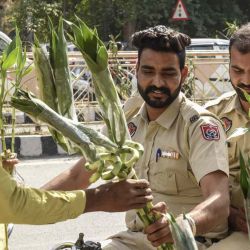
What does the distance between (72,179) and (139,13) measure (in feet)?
56.0

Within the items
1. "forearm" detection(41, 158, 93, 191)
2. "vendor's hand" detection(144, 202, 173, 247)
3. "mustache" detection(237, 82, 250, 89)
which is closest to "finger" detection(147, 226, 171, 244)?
"vendor's hand" detection(144, 202, 173, 247)

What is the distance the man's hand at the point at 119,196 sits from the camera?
185 cm

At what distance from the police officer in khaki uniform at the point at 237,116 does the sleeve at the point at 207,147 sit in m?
0.13

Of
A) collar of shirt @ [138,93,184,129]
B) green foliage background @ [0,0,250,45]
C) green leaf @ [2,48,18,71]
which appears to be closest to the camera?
green leaf @ [2,48,18,71]

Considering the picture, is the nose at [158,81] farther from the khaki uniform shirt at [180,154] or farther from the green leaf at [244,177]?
the green leaf at [244,177]

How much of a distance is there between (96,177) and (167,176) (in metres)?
0.66

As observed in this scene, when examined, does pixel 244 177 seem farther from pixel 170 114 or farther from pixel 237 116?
pixel 237 116

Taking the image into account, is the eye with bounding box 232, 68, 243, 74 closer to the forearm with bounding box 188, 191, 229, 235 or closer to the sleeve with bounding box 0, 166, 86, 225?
the forearm with bounding box 188, 191, 229, 235

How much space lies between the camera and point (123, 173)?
6.01 feet

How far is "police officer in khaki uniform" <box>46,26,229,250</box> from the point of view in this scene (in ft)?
7.39

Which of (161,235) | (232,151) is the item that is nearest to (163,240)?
(161,235)

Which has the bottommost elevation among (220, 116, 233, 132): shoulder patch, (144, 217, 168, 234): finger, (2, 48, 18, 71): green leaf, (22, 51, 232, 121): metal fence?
(22, 51, 232, 121): metal fence

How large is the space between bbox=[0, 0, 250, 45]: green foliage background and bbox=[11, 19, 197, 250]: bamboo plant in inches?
686

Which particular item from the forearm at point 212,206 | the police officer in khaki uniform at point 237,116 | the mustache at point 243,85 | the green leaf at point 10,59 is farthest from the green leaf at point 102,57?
the mustache at point 243,85
